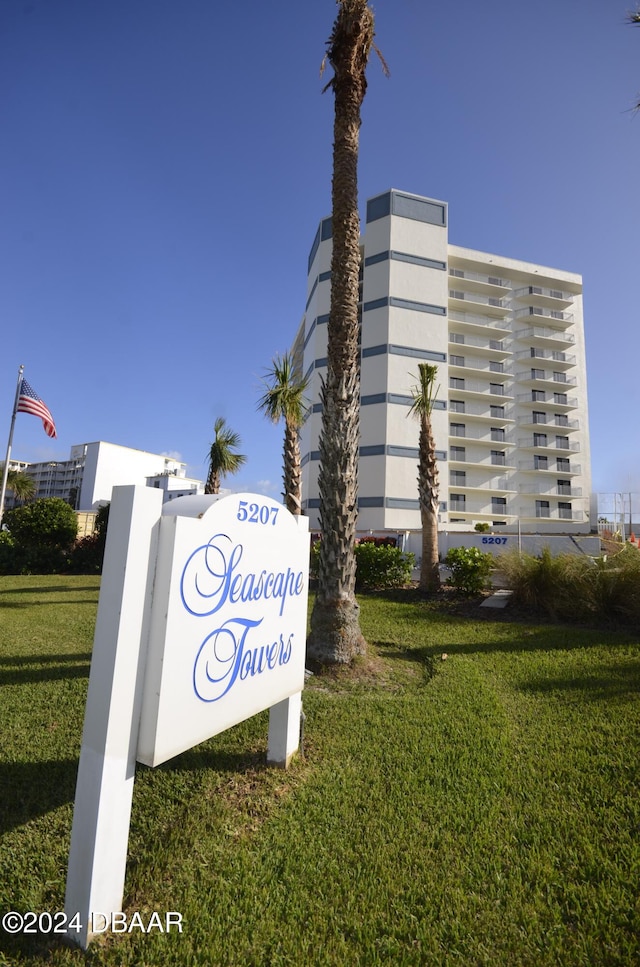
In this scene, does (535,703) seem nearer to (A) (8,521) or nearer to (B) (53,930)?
(B) (53,930)

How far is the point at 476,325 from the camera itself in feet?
145

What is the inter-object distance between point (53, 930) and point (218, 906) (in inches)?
28.9

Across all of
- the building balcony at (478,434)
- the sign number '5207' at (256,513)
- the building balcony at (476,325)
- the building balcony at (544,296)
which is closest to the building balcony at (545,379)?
the building balcony at (476,325)

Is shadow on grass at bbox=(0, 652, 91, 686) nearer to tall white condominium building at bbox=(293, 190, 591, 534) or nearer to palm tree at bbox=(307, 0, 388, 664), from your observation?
palm tree at bbox=(307, 0, 388, 664)

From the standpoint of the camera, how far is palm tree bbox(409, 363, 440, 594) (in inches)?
465

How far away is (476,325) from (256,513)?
4654 cm

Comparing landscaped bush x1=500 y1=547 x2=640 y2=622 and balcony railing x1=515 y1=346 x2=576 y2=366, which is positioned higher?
balcony railing x1=515 y1=346 x2=576 y2=366

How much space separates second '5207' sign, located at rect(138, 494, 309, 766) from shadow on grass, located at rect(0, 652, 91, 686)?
12.2ft

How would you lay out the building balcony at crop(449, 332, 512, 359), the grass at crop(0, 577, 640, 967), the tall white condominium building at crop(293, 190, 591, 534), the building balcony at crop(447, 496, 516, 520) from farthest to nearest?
the building balcony at crop(449, 332, 512, 359), the building balcony at crop(447, 496, 516, 520), the tall white condominium building at crop(293, 190, 591, 534), the grass at crop(0, 577, 640, 967)

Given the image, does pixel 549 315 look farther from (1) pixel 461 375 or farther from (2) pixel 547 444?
(2) pixel 547 444

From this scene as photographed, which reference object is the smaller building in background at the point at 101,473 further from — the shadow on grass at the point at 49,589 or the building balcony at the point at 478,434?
the shadow on grass at the point at 49,589

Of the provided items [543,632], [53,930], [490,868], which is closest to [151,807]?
[53,930]

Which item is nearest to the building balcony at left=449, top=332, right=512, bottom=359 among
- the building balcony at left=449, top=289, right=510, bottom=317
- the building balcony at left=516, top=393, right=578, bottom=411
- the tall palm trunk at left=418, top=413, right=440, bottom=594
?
the building balcony at left=449, top=289, right=510, bottom=317

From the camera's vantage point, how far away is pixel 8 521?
20.0 metres
